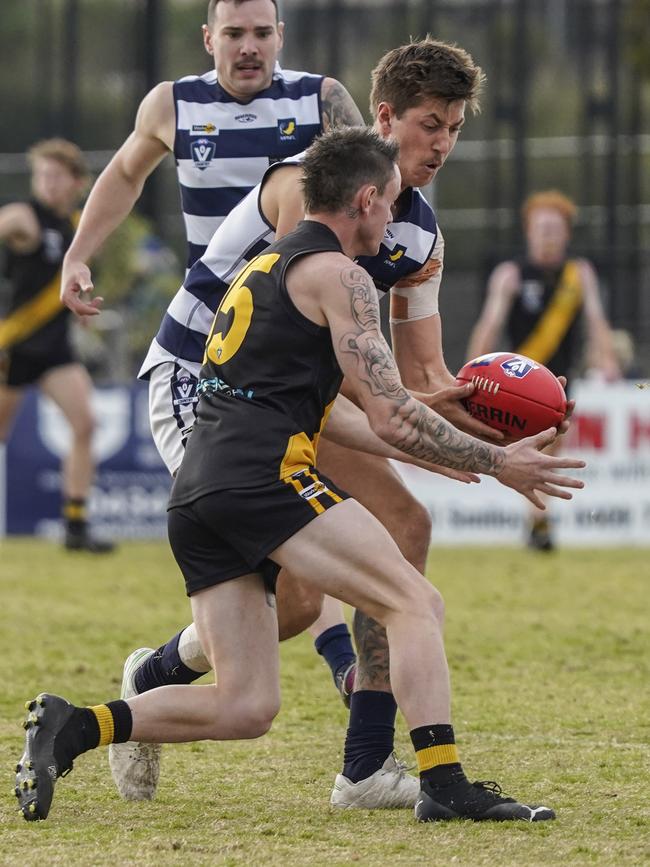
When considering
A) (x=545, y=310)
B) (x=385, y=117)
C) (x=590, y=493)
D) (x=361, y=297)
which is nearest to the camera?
(x=361, y=297)

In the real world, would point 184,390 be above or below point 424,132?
below

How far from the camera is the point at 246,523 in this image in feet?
15.9

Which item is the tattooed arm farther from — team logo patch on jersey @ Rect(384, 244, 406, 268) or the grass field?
the grass field

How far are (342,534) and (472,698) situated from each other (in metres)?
2.66

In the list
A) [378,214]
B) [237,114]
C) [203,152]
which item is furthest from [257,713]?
[237,114]

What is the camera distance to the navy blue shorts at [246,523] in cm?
481

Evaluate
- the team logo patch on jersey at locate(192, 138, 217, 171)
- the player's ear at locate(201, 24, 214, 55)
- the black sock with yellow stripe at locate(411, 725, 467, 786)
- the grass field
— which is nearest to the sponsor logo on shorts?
the black sock with yellow stripe at locate(411, 725, 467, 786)

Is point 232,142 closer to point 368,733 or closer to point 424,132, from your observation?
point 424,132

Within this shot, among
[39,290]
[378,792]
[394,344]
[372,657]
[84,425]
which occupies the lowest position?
[378,792]

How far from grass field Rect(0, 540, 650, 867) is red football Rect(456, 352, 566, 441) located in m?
1.16

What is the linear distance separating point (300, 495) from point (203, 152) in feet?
5.94

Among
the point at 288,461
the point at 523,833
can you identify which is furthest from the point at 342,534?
the point at 523,833

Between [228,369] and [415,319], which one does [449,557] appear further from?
[228,369]

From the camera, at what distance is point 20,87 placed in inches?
1118
